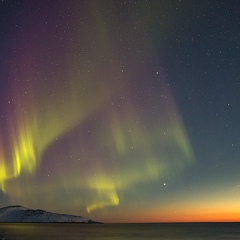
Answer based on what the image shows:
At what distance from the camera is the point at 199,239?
313 feet

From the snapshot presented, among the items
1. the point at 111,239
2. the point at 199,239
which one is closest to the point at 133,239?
the point at 111,239

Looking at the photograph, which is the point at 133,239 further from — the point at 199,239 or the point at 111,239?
the point at 199,239

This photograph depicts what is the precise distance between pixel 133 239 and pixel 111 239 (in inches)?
251

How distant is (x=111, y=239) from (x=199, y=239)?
80.0ft

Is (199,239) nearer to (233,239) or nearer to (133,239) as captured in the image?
(233,239)

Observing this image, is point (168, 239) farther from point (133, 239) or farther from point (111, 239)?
point (111, 239)

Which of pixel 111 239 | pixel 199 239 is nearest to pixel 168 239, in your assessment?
pixel 199 239

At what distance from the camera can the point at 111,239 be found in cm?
9762

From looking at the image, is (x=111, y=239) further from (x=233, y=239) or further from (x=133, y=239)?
(x=233, y=239)

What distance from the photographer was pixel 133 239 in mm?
95938

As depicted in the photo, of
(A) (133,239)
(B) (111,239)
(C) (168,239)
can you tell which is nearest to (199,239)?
(C) (168,239)

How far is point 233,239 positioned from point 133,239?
28.0 m

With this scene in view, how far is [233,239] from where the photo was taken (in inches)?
3816

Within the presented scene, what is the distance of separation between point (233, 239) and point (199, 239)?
9976mm
